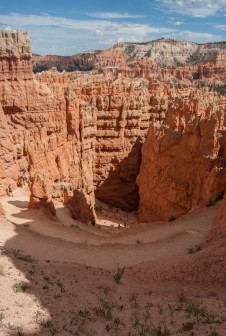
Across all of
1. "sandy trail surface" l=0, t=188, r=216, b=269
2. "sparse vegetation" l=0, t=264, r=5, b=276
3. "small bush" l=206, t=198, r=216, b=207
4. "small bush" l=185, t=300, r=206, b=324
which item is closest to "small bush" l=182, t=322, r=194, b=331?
"small bush" l=185, t=300, r=206, b=324

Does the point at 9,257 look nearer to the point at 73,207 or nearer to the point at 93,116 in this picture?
the point at 73,207

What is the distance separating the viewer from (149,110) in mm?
28188

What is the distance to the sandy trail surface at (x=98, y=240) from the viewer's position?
11102mm

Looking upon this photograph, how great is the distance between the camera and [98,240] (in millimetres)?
13617

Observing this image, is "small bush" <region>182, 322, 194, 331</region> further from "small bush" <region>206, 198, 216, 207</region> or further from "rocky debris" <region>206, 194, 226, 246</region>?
"small bush" <region>206, 198, 216, 207</region>

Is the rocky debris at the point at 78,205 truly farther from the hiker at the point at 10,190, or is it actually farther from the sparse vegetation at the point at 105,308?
the sparse vegetation at the point at 105,308

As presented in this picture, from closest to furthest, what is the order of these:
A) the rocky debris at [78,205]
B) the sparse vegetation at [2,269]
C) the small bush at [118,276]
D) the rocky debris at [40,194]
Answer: the sparse vegetation at [2,269] → the small bush at [118,276] → the rocky debris at [40,194] → the rocky debris at [78,205]

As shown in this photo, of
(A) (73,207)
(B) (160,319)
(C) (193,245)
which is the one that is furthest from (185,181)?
(B) (160,319)

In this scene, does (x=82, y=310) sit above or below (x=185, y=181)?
above

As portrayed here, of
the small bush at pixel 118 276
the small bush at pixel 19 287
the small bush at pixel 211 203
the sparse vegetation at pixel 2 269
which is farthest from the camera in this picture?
the small bush at pixel 211 203

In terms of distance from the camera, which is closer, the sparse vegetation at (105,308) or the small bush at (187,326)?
the small bush at (187,326)

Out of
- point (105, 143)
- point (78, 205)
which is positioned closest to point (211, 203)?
point (78, 205)

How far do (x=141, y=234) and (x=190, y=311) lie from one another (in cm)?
766

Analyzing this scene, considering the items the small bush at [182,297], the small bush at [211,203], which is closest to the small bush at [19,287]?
the small bush at [182,297]
